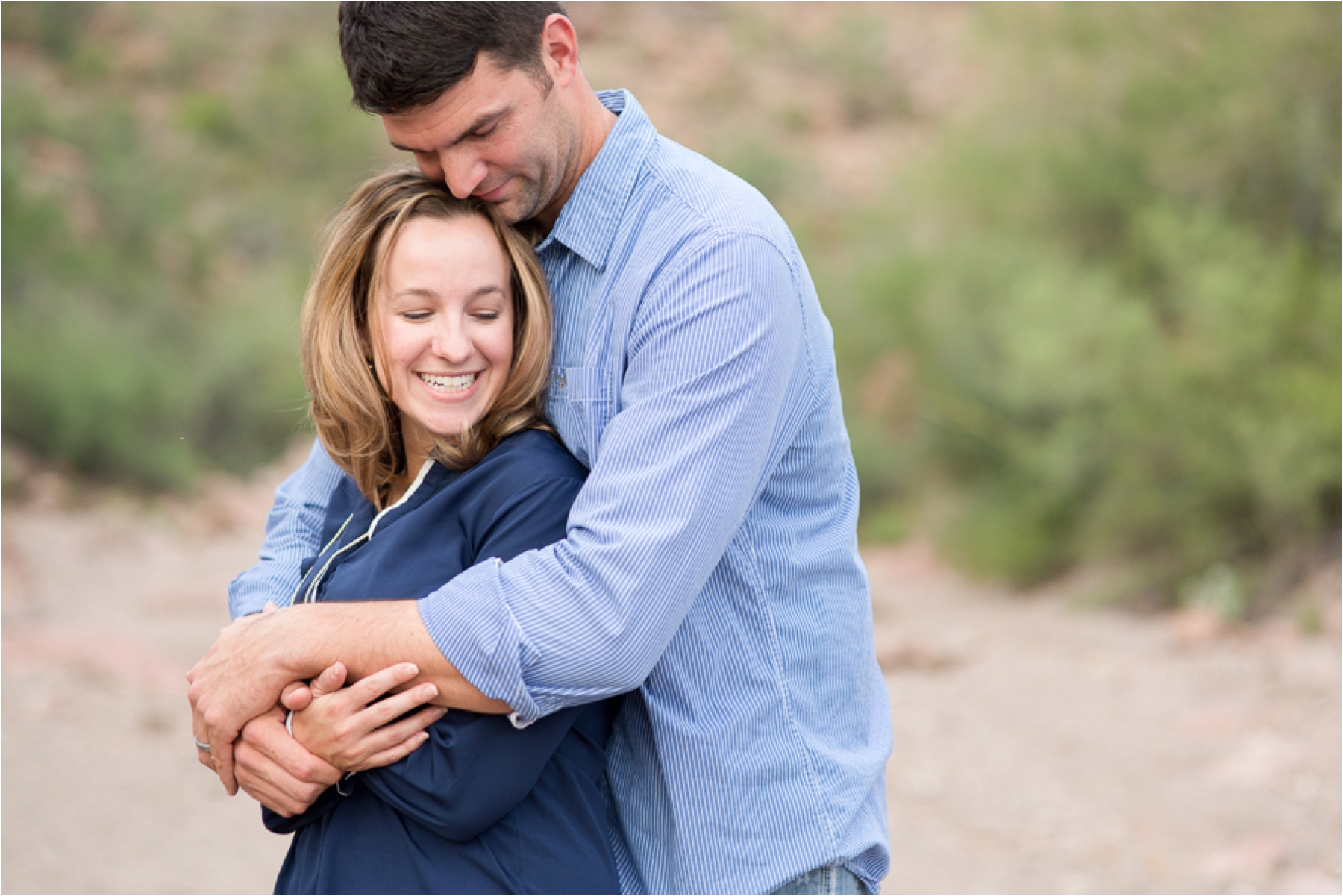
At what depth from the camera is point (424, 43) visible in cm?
170

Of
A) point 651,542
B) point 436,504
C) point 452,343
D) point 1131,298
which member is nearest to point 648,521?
point 651,542

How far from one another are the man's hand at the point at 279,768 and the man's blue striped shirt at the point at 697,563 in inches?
11.6

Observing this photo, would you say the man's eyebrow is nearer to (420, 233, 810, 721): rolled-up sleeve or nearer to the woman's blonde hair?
the woman's blonde hair

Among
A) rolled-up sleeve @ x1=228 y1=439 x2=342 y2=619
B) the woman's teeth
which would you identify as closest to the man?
the woman's teeth

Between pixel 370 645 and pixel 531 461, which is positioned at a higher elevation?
pixel 531 461

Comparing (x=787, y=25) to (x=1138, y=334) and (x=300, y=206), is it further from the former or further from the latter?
(x=1138, y=334)

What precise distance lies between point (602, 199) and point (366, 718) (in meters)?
0.83

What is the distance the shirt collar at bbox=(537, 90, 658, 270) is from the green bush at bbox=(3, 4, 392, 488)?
268 inches

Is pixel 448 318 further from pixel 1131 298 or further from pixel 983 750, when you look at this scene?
pixel 1131 298

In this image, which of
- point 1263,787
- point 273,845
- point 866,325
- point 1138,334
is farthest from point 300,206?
point 1263,787

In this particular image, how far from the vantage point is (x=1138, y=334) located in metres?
8.49

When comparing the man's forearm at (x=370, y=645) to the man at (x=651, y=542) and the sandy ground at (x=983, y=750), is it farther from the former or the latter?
the sandy ground at (x=983, y=750)

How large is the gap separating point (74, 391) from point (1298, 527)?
1018 cm

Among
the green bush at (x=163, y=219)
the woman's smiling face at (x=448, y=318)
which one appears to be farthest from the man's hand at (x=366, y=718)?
the green bush at (x=163, y=219)
